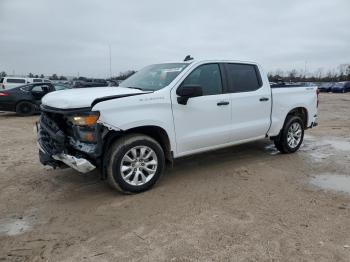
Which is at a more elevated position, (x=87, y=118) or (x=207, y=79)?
(x=207, y=79)

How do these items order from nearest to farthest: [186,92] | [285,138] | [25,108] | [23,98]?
[186,92], [285,138], [23,98], [25,108]

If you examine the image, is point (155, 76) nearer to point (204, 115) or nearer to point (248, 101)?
point (204, 115)

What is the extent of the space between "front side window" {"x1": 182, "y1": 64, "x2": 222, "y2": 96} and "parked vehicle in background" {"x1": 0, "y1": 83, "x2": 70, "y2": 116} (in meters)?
10.2

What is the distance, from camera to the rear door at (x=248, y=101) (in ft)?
18.9

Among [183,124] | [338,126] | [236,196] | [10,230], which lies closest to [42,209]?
Result: [10,230]

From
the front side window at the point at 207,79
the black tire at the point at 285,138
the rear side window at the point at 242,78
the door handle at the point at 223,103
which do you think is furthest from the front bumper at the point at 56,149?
the black tire at the point at 285,138

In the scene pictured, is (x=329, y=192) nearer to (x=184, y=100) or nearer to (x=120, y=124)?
(x=184, y=100)

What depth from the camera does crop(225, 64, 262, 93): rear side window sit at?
5762 mm

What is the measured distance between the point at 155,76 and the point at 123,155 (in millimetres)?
1632

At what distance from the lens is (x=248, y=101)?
19.4ft

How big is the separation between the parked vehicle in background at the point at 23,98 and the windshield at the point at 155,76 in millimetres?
9258

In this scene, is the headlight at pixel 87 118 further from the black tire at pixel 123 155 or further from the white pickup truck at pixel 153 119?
the black tire at pixel 123 155

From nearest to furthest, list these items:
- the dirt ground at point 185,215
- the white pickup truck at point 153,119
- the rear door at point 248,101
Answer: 1. the dirt ground at point 185,215
2. the white pickup truck at point 153,119
3. the rear door at point 248,101

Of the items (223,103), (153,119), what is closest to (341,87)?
(223,103)
